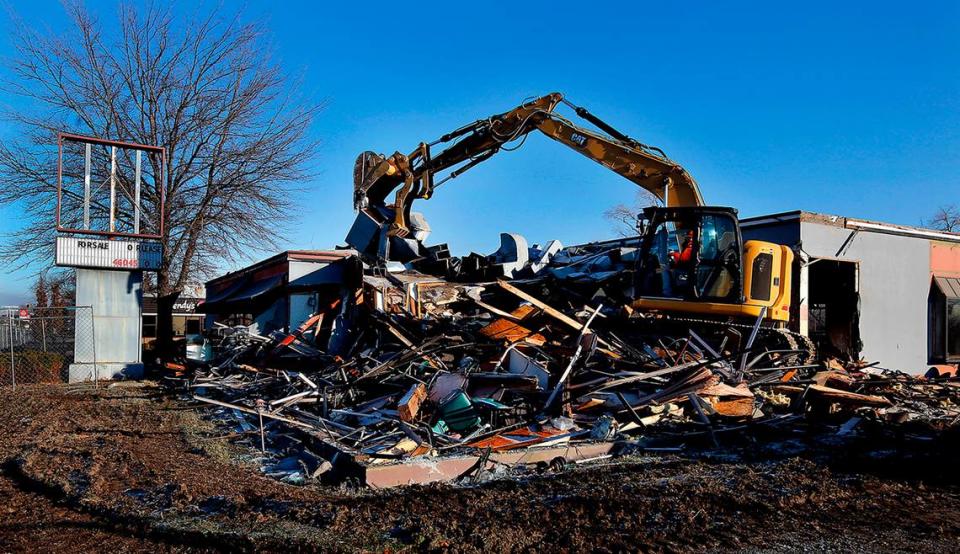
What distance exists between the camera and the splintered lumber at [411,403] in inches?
331

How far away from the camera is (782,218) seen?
1453cm

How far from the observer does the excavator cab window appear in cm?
1169

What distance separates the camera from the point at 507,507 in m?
5.64

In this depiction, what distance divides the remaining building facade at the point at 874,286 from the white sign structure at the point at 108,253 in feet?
46.2

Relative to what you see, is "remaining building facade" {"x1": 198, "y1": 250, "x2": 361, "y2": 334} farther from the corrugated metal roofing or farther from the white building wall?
the corrugated metal roofing

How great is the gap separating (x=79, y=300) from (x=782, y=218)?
1604 cm

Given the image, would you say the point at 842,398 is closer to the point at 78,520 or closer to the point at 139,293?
the point at 78,520

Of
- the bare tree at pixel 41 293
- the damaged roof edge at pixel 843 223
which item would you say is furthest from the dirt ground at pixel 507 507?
the bare tree at pixel 41 293

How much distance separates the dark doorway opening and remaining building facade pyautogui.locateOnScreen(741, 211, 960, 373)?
0.02 m

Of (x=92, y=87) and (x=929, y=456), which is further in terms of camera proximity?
(x=92, y=87)

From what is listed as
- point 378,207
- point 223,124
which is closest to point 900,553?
point 378,207

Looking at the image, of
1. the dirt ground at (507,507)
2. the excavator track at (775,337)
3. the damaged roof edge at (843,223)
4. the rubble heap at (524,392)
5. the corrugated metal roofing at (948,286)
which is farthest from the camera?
the corrugated metal roofing at (948,286)

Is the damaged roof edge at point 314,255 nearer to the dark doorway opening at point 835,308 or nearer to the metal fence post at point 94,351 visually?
the metal fence post at point 94,351

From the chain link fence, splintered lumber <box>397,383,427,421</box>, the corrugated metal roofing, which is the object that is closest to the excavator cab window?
splintered lumber <box>397,383,427,421</box>
